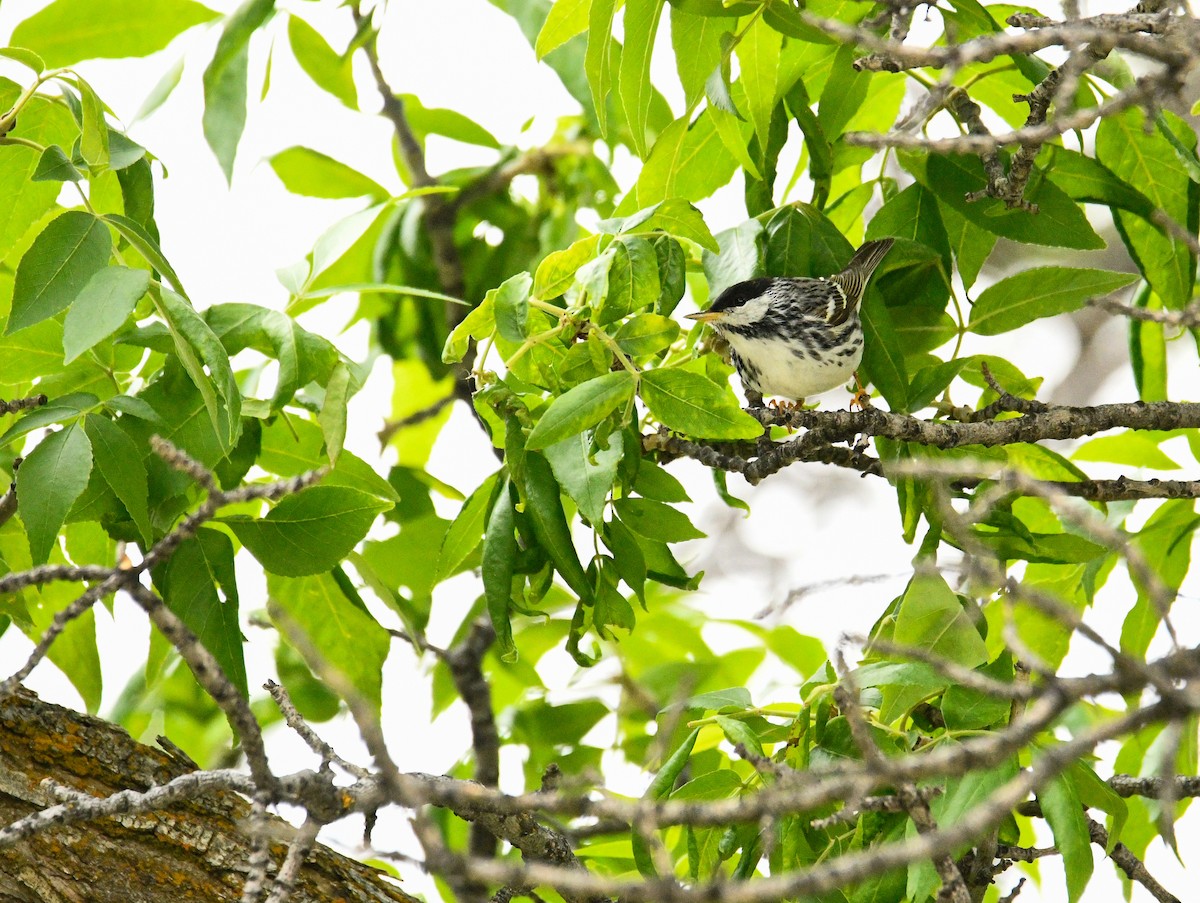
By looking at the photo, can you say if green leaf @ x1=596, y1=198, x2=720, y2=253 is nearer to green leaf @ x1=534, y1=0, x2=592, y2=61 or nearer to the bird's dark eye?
the bird's dark eye

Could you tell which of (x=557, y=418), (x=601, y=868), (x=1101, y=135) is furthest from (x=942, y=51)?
(x=601, y=868)

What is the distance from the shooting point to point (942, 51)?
4.28 ft

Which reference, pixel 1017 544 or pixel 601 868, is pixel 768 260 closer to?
pixel 1017 544

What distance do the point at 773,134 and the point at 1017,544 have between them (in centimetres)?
Result: 79

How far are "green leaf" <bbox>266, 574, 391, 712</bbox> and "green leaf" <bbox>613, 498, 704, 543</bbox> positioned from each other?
0.51 meters

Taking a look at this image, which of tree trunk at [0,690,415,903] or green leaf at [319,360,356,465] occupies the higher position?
green leaf at [319,360,356,465]

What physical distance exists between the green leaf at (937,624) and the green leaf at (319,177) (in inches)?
76.9

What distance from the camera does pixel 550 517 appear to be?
1.75 meters

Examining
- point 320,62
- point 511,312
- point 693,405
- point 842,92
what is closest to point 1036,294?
point 842,92

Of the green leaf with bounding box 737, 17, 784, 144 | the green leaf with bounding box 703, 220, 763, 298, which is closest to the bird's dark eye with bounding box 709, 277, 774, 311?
the green leaf with bounding box 703, 220, 763, 298

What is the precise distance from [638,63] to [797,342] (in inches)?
38.4

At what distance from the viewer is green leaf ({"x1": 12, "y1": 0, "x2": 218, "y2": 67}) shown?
244 cm

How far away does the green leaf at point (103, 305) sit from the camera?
1450mm

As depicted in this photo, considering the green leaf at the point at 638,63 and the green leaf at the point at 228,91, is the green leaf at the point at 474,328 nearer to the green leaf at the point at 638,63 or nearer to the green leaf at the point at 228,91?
the green leaf at the point at 638,63
